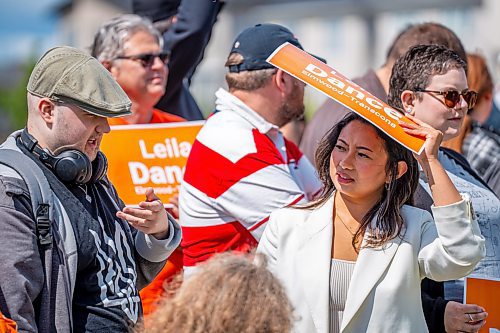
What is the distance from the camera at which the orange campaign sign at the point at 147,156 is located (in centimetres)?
460

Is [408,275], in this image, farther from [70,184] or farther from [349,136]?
[70,184]

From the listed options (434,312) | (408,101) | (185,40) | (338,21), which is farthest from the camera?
(338,21)

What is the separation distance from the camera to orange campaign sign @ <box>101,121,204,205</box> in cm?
460

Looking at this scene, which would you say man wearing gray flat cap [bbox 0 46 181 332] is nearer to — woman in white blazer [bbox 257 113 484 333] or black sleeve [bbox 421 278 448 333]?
woman in white blazer [bbox 257 113 484 333]

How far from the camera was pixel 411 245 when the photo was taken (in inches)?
134

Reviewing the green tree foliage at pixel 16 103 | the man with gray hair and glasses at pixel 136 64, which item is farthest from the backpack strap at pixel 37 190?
the green tree foliage at pixel 16 103

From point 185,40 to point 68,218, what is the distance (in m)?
2.72

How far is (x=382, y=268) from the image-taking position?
333cm

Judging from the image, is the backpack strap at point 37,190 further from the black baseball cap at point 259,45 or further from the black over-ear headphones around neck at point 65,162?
the black baseball cap at point 259,45

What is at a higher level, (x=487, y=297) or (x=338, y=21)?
(x=487, y=297)

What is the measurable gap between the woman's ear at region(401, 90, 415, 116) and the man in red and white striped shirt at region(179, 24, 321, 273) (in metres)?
0.58

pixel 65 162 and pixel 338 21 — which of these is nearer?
pixel 65 162

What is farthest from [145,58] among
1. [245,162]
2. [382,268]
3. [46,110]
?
[382,268]

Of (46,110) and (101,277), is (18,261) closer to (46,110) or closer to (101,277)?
(101,277)
